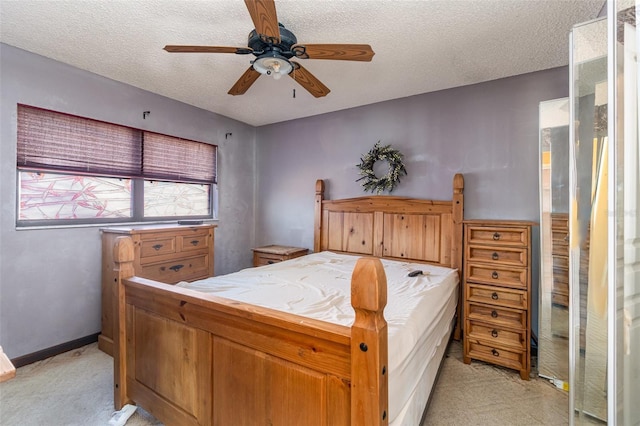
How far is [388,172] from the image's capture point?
344cm

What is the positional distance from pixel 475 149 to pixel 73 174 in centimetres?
Answer: 390

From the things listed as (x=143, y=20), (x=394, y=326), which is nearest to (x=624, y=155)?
(x=394, y=326)

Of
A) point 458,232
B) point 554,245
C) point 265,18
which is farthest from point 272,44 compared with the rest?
point 554,245

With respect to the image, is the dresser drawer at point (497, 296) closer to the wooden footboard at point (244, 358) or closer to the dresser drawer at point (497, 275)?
the dresser drawer at point (497, 275)

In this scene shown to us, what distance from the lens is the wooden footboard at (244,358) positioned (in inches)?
37.4

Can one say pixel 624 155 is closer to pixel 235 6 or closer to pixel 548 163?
pixel 548 163

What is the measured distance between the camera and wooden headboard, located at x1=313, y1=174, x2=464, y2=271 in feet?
9.71

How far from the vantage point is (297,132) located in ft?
13.8

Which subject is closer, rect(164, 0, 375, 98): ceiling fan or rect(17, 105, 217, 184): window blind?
rect(164, 0, 375, 98): ceiling fan

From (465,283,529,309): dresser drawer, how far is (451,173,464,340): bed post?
328 mm

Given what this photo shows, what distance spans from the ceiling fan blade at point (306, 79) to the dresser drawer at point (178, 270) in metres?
2.14

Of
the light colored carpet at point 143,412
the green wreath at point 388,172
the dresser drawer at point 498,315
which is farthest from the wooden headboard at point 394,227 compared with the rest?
Result: the light colored carpet at point 143,412

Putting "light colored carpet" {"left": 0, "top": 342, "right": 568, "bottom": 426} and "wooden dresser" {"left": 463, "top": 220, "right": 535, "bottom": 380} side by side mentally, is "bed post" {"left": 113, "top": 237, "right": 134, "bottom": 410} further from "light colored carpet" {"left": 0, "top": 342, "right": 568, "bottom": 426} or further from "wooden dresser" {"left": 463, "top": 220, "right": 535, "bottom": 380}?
"wooden dresser" {"left": 463, "top": 220, "right": 535, "bottom": 380}

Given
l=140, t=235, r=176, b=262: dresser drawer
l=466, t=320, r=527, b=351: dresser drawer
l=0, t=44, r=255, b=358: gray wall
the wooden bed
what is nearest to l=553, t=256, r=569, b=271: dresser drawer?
l=466, t=320, r=527, b=351: dresser drawer
